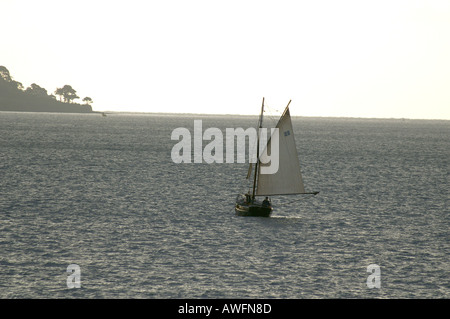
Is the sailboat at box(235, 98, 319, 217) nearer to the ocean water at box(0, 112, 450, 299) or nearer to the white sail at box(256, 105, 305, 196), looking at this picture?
the white sail at box(256, 105, 305, 196)

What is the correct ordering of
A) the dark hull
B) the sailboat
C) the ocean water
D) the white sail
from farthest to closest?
the dark hull → the sailboat → the white sail → the ocean water

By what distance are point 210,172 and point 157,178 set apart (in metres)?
16.5

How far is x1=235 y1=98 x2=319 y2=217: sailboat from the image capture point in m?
61.0

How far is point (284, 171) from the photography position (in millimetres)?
62062

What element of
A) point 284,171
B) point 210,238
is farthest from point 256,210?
point 210,238

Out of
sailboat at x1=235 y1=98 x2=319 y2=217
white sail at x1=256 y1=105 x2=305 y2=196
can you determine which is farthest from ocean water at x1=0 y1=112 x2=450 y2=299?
white sail at x1=256 y1=105 x2=305 y2=196

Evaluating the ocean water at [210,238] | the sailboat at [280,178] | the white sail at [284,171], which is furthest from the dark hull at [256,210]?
the white sail at [284,171]

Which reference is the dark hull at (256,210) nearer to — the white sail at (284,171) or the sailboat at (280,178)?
the sailboat at (280,178)

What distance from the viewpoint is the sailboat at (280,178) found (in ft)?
200

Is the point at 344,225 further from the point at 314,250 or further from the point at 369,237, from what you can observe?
the point at 314,250

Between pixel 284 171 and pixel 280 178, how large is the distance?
87 cm

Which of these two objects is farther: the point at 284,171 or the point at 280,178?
the point at 280,178

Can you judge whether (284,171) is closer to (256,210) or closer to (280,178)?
(280,178)
